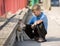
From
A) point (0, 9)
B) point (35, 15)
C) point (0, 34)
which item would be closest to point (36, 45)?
point (35, 15)

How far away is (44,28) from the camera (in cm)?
771

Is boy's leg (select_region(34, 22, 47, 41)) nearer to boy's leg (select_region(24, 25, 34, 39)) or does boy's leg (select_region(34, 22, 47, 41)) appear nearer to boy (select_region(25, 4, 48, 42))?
boy (select_region(25, 4, 48, 42))

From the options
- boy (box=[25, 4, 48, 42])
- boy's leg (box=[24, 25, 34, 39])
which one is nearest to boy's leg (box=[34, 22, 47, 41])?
boy (box=[25, 4, 48, 42])

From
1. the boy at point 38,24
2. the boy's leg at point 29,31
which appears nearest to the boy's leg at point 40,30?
the boy at point 38,24

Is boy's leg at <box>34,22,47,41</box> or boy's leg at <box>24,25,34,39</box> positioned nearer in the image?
boy's leg at <box>34,22,47,41</box>

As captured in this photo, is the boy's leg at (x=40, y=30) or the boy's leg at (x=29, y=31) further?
the boy's leg at (x=29, y=31)

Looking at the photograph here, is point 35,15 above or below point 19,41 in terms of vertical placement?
above

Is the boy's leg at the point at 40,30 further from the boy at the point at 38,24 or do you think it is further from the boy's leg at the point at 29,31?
the boy's leg at the point at 29,31

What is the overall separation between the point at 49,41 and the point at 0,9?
1511mm

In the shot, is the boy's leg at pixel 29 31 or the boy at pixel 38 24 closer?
the boy at pixel 38 24

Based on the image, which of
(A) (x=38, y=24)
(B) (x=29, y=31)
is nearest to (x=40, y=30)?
(A) (x=38, y=24)

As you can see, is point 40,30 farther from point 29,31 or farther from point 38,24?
point 29,31

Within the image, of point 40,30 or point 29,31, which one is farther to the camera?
point 29,31

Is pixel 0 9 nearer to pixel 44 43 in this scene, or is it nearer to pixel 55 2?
pixel 44 43
